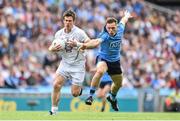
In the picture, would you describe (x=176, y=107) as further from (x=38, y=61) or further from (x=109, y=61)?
(x=109, y=61)

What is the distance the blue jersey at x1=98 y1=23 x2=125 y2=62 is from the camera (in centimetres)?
2034

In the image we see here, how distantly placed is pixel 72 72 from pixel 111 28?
1518mm

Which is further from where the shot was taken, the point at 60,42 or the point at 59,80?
the point at 59,80

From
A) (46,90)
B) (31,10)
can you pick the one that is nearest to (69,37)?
(46,90)

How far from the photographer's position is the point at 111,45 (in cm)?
2053

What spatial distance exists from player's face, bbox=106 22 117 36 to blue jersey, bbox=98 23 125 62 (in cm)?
12

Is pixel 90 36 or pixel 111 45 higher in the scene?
pixel 90 36

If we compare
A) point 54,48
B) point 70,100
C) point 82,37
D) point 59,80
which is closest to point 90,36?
point 70,100

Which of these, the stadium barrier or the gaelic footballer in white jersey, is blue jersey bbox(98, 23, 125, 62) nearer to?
the gaelic footballer in white jersey

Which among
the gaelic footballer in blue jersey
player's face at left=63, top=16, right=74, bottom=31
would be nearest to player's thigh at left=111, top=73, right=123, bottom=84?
the gaelic footballer in blue jersey

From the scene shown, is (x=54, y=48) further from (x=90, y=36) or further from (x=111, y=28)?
(x=90, y=36)

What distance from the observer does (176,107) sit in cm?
2875

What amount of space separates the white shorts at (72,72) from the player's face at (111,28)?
3.97 ft

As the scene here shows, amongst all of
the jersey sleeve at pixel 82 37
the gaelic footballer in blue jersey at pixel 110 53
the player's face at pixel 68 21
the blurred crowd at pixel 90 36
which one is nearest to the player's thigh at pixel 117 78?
the gaelic footballer in blue jersey at pixel 110 53
